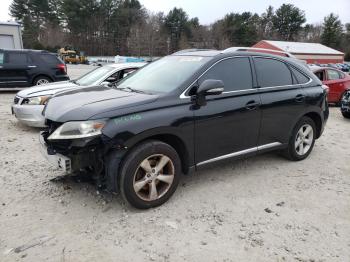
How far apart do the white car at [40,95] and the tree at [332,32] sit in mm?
88174

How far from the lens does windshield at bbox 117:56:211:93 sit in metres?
4.09

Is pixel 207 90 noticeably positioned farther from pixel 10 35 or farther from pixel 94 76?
pixel 10 35

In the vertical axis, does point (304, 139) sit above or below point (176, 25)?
below

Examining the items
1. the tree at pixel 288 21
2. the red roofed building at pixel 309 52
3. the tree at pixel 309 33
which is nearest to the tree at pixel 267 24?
the tree at pixel 288 21

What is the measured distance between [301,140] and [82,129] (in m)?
3.65

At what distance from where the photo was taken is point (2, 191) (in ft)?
13.7

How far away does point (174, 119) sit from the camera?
12.3 feet

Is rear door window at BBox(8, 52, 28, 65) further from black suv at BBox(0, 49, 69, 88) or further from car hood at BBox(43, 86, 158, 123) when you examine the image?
car hood at BBox(43, 86, 158, 123)

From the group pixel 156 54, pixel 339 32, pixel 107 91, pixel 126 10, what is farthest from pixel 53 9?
pixel 107 91

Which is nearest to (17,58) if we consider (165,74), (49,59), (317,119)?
(49,59)

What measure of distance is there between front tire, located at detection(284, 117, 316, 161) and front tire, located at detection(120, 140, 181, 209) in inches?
90.6

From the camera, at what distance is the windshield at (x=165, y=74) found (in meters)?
4.09

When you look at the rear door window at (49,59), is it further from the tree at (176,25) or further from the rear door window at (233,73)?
the tree at (176,25)

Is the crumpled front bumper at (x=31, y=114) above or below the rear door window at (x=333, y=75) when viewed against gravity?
below
